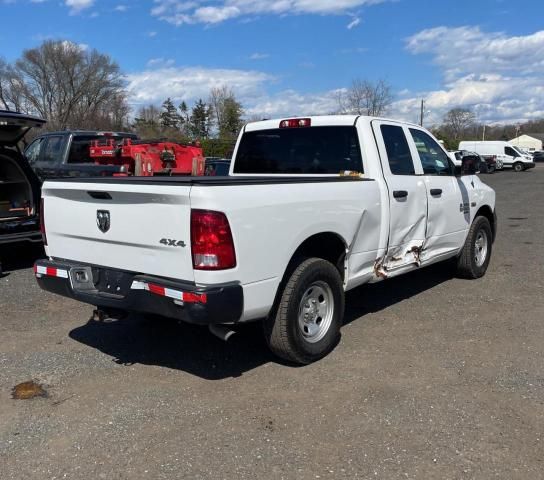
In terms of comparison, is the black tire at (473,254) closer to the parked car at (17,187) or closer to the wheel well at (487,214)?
the wheel well at (487,214)

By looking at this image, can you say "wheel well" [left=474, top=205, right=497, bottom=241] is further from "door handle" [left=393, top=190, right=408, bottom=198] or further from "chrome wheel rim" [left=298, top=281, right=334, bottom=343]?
"chrome wheel rim" [left=298, top=281, right=334, bottom=343]

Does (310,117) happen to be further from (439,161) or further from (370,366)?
(370,366)

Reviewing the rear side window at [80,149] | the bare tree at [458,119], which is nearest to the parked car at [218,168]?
the rear side window at [80,149]

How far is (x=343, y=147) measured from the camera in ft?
17.6

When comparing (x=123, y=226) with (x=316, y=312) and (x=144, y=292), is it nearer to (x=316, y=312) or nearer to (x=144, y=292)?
(x=144, y=292)

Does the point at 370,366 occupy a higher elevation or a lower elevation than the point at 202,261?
lower

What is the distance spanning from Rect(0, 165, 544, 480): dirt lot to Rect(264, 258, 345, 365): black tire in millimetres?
159

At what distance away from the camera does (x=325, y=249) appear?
4766mm

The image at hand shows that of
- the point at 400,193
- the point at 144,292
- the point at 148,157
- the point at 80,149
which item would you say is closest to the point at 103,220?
the point at 144,292

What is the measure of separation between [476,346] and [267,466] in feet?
8.38

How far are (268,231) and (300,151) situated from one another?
1.97m

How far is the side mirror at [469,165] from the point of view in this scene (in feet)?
21.6

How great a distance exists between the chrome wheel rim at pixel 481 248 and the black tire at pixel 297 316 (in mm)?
3372

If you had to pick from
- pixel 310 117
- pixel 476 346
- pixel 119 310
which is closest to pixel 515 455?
pixel 476 346
